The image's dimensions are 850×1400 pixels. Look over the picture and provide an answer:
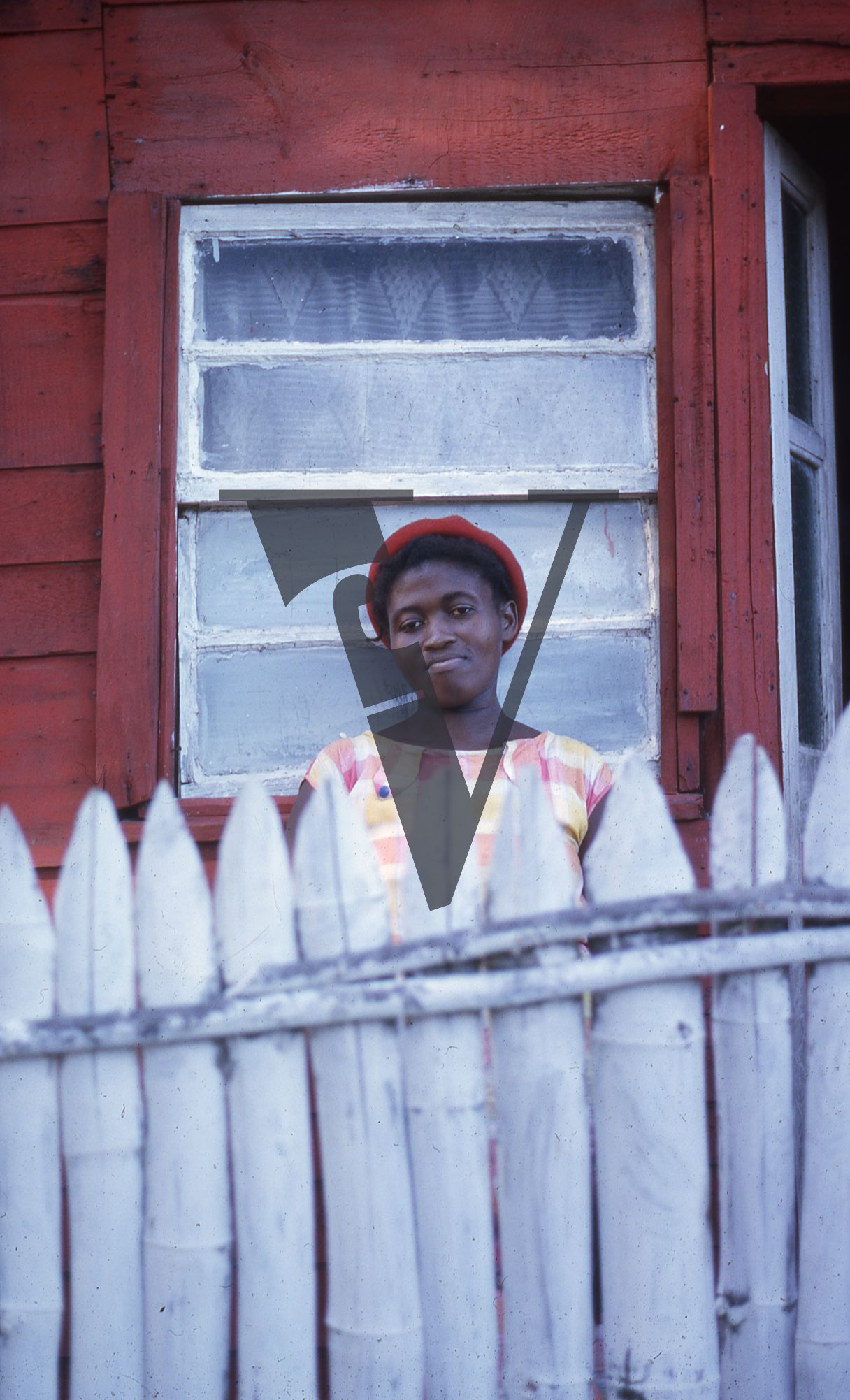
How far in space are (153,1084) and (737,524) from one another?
1.75m

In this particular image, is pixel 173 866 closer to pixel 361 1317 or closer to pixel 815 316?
pixel 361 1317

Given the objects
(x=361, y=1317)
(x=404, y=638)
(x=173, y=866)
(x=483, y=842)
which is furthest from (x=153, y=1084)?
(x=404, y=638)

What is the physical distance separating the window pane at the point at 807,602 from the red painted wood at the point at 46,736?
165 centimetres

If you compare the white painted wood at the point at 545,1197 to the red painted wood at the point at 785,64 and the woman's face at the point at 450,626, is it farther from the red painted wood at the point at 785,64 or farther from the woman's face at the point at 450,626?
the red painted wood at the point at 785,64

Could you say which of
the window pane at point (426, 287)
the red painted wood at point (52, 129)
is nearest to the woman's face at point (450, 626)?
the window pane at point (426, 287)

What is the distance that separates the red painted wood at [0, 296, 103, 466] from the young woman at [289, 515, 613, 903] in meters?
0.77

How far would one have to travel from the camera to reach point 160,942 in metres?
1.76

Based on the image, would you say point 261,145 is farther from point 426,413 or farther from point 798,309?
point 798,309

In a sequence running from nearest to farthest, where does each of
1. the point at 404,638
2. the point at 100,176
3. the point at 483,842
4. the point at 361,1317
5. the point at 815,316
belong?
the point at 361,1317 → the point at 483,842 → the point at 404,638 → the point at 100,176 → the point at 815,316

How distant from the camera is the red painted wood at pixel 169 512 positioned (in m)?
2.82

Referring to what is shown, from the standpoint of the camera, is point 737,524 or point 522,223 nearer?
point 737,524

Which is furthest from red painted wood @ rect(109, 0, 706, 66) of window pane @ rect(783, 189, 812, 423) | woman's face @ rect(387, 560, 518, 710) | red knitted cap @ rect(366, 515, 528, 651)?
woman's face @ rect(387, 560, 518, 710)

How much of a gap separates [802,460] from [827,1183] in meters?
1.93

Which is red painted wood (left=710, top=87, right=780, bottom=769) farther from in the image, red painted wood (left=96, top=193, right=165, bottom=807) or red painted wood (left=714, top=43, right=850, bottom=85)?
red painted wood (left=96, top=193, right=165, bottom=807)
